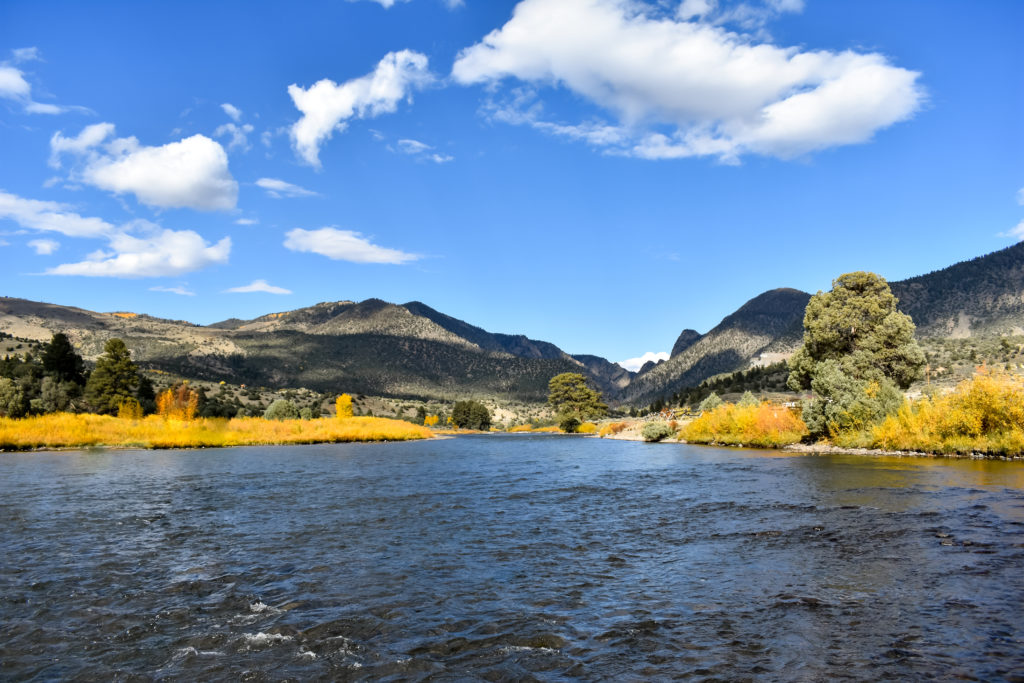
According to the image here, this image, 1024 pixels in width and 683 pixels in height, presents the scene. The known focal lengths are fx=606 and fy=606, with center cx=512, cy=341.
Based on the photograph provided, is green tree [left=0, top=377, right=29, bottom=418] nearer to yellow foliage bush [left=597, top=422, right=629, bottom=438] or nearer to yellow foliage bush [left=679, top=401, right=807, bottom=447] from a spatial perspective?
yellow foliage bush [left=679, top=401, right=807, bottom=447]

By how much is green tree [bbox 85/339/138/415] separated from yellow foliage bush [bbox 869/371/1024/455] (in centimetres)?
8525

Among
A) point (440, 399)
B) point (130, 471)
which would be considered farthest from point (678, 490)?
point (440, 399)

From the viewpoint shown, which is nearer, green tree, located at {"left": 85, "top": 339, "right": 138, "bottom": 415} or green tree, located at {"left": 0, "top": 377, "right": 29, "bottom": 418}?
green tree, located at {"left": 0, "top": 377, "right": 29, "bottom": 418}

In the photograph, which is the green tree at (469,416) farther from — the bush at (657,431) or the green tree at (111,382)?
the green tree at (111,382)

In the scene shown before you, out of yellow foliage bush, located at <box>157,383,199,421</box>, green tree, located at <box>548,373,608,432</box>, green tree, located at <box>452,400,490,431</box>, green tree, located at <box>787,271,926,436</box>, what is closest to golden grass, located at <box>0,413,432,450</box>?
yellow foliage bush, located at <box>157,383,199,421</box>

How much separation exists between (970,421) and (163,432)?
2607 inches

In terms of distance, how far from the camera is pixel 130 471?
34688 mm

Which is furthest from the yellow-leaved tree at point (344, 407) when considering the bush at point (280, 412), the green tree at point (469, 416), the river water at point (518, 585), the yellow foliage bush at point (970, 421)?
the yellow foliage bush at point (970, 421)

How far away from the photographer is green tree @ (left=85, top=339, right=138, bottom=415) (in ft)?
256

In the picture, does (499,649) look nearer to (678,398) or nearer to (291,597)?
(291,597)

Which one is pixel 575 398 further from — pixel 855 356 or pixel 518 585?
pixel 518 585

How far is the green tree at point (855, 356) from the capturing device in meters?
47.7

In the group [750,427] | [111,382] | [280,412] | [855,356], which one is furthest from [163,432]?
[855,356]

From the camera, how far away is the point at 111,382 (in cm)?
7862
